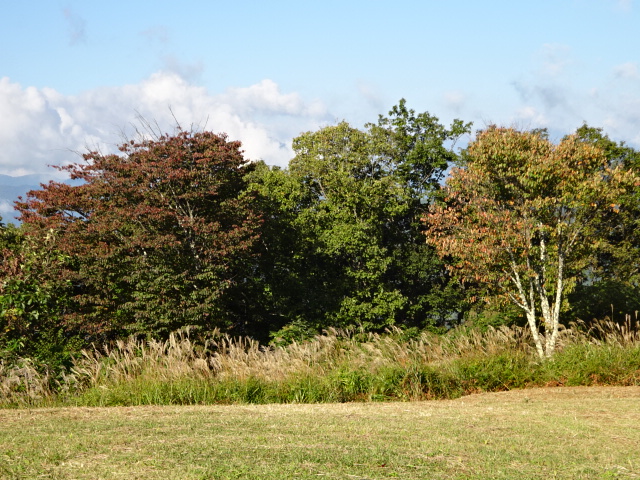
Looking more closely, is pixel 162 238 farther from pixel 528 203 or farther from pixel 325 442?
pixel 325 442

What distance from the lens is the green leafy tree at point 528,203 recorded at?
42.6 ft

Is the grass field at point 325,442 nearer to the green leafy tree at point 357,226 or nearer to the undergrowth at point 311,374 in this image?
the undergrowth at point 311,374

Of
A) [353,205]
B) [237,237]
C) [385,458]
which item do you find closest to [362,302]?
[353,205]

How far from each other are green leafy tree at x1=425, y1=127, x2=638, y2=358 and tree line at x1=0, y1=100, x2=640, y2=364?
0.04 meters

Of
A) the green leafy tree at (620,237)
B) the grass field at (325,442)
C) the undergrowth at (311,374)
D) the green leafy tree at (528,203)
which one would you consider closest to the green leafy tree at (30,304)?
the undergrowth at (311,374)

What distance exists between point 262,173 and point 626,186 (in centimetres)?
2054

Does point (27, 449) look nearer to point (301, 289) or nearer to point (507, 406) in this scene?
point (507, 406)

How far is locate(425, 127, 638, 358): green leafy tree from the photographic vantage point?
1298cm

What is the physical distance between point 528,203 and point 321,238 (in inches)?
488

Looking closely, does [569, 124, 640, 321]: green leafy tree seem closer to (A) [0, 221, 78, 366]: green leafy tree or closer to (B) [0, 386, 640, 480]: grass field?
(B) [0, 386, 640, 480]: grass field

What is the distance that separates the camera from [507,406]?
353 inches

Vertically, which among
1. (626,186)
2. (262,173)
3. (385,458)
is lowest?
(385,458)

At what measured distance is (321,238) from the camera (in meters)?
25.0

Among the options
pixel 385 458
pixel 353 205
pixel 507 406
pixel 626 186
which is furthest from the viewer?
pixel 353 205
